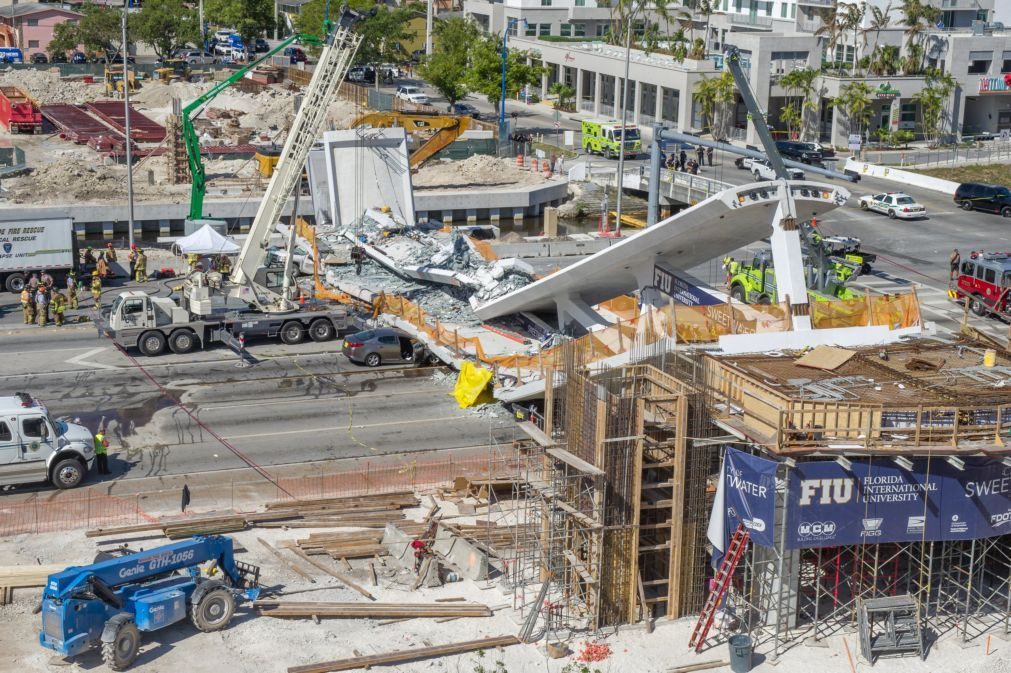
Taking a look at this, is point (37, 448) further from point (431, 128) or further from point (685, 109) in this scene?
point (685, 109)

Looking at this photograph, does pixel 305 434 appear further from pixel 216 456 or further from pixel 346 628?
pixel 346 628

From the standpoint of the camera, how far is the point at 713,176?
75.6 metres

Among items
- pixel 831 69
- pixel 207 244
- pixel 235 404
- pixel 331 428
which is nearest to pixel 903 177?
pixel 831 69

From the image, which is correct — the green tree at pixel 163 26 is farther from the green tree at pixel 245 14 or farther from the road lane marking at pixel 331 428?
the road lane marking at pixel 331 428

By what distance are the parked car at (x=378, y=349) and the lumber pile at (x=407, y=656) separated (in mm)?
17843

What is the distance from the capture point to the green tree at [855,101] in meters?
84.4

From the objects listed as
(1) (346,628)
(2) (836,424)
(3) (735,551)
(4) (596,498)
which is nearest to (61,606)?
(1) (346,628)

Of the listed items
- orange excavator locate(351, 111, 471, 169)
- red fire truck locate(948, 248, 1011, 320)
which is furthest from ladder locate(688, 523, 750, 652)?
orange excavator locate(351, 111, 471, 169)

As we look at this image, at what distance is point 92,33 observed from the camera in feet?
374

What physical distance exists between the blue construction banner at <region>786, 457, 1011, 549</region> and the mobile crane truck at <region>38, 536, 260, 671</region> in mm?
10207

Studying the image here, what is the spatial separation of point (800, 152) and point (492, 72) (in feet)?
78.3

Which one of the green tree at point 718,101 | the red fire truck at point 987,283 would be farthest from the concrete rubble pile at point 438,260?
the green tree at point 718,101

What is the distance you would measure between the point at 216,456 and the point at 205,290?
1033 centimetres

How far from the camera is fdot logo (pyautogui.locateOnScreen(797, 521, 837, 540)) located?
80.6ft
